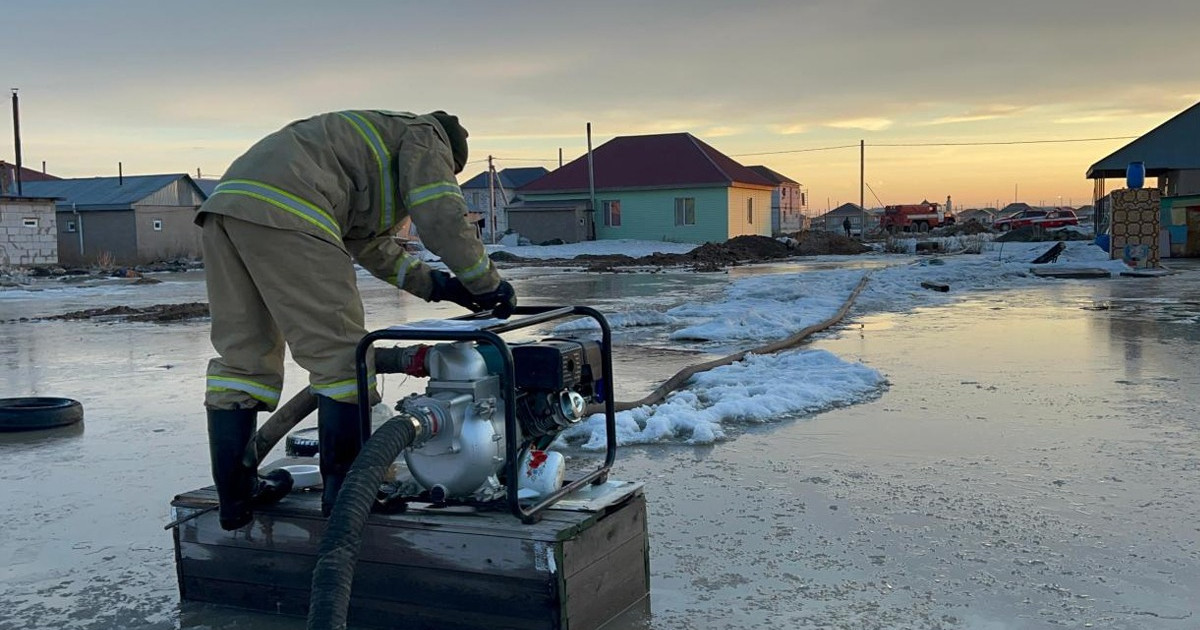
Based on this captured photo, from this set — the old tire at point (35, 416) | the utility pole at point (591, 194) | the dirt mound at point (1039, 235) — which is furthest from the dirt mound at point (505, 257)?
the old tire at point (35, 416)

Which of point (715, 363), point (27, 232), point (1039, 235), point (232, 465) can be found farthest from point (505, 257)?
point (232, 465)

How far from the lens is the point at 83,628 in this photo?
327 centimetres

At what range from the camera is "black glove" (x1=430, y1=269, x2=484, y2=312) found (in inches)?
143

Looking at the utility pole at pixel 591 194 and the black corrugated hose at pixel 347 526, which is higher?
the utility pole at pixel 591 194

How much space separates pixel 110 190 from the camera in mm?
46125

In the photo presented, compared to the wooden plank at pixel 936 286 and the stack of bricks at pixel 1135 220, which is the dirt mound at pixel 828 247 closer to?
the stack of bricks at pixel 1135 220

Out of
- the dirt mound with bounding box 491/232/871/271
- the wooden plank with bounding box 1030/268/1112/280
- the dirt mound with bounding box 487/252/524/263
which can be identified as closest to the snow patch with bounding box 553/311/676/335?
the wooden plank with bounding box 1030/268/1112/280

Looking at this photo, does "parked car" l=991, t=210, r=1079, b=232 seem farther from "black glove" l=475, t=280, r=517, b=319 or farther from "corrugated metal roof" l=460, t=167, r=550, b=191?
"black glove" l=475, t=280, r=517, b=319

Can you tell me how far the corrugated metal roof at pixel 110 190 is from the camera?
4441 cm

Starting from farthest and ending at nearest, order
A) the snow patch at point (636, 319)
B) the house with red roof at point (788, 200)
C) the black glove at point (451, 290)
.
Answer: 1. the house with red roof at point (788, 200)
2. the snow patch at point (636, 319)
3. the black glove at point (451, 290)

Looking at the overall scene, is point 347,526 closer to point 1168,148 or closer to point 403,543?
point 403,543

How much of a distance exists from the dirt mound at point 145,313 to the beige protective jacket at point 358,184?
1194 cm

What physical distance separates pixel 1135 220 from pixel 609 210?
24.4m

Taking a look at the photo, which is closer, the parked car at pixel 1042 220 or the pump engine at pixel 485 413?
the pump engine at pixel 485 413
